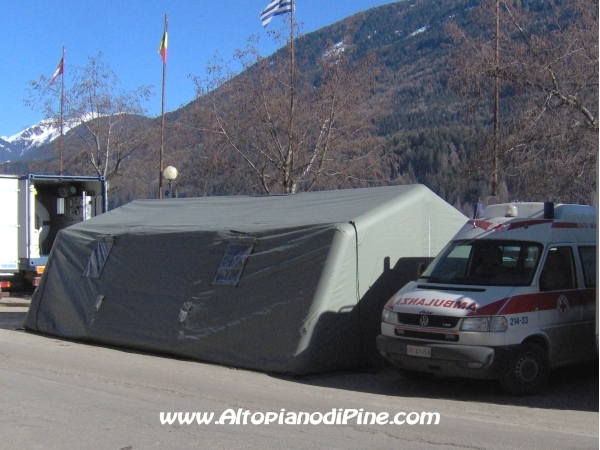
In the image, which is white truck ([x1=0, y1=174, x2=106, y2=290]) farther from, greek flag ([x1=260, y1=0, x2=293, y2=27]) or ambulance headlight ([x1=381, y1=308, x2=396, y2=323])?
ambulance headlight ([x1=381, y1=308, x2=396, y2=323])

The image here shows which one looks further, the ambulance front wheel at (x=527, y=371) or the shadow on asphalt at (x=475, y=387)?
the shadow on asphalt at (x=475, y=387)

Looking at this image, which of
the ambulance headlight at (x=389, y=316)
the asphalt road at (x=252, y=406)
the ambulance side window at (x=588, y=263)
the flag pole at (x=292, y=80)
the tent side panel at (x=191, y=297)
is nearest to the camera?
the asphalt road at (x=252, y=406)

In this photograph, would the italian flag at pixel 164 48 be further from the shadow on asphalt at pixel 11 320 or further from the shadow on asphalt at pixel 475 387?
the shadow on asphalt at pixel 475 387

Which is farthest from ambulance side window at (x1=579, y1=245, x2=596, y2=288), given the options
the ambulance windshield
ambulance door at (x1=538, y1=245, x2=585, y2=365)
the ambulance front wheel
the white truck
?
the white truck

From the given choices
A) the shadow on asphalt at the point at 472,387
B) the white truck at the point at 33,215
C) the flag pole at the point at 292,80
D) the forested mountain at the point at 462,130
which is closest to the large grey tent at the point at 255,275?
the shadow on asphalt at the point at 472,387

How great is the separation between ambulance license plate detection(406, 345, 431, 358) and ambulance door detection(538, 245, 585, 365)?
1471 mm

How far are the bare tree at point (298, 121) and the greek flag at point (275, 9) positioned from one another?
112cm

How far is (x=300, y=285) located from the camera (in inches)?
417

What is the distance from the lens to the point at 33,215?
19734mm

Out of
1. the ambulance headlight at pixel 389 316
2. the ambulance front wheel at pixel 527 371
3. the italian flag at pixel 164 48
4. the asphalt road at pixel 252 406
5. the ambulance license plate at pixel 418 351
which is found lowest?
the asphalt road at pixel 252 406

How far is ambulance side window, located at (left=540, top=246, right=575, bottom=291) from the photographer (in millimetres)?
9328

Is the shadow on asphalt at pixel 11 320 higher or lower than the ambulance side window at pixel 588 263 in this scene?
lower

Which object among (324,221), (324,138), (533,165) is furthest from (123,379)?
(324,138)

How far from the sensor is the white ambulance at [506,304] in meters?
8.69
